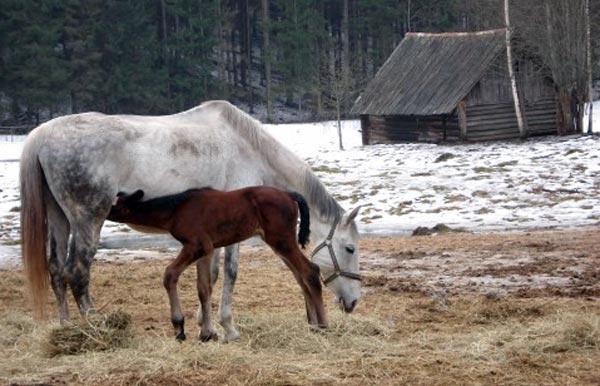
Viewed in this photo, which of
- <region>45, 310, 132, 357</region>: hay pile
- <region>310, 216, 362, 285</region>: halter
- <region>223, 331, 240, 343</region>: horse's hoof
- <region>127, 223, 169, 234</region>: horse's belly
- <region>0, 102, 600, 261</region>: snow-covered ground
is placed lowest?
<region>0, 102, 600, 261</region>: snow-covered ground

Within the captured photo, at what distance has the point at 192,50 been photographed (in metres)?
44.8

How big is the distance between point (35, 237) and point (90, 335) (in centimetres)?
132

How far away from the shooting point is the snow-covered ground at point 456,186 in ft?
51.8

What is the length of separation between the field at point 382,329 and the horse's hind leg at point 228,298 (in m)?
0.13

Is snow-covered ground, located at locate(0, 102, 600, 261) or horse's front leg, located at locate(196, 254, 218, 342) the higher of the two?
horse's front leg, located at locate(196, 254, 218, 342)

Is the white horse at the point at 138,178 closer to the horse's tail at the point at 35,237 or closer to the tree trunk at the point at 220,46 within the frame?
the horse's tail at the point at 35,237

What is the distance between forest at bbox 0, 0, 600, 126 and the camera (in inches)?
1559

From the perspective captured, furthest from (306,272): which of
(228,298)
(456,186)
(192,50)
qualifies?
(192,50)

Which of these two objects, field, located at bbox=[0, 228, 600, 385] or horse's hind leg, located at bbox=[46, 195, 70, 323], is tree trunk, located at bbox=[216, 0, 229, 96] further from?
horse's hind leg, located at bbox=[46, 195, 70, 323]

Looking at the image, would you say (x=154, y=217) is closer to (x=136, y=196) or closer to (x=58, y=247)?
(x=136, y=196)

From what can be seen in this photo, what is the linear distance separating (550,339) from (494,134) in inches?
953

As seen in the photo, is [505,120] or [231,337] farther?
[505,120]

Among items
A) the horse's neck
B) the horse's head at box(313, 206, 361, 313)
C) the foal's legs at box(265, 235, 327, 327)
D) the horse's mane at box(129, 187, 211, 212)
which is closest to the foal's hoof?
the foal's legs at box(265, 235, 327, 327)

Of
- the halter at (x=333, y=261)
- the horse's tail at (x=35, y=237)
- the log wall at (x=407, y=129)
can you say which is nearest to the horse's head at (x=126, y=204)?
the horse's tail at (x=35, y=237)
